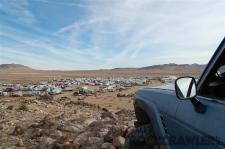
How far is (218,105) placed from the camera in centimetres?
219

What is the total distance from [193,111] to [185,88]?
0.27 metres

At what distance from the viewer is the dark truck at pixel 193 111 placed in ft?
7.14

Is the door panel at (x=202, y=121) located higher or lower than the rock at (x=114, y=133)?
higher

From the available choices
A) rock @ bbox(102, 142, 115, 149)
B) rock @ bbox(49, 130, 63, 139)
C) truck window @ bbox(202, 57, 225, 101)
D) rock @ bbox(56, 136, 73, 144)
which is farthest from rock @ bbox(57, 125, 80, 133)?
truck window @ bbox(202, 57, 225, 101)

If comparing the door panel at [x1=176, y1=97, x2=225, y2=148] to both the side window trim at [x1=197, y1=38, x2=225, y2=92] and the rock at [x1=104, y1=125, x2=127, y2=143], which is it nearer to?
the side window trim at [x1=197, y1=38, x2=225, y2=92]

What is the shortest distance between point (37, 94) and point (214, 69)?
20708 millimetres

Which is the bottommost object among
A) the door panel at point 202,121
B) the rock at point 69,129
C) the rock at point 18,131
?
the rock at point 18,131

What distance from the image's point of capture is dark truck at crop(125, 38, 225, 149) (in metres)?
2.18

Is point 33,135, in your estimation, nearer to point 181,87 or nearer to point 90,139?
point 90,139

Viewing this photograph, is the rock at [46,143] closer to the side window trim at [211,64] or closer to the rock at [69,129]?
the rock at [69,129]

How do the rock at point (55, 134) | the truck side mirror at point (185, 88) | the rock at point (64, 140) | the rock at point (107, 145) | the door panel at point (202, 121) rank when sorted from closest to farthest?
the door panel at point (202, 121)
the truck side mirror at point (185, 88)
the rock at point (107, 145)
the rock at point (64, 140)
the rock at point (55, 134)

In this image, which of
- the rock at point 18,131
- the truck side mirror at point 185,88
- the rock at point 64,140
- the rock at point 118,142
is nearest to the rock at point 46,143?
the rock at point 64,140

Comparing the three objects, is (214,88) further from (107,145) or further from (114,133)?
(114,133)

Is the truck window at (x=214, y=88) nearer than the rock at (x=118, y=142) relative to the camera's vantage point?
Yes
